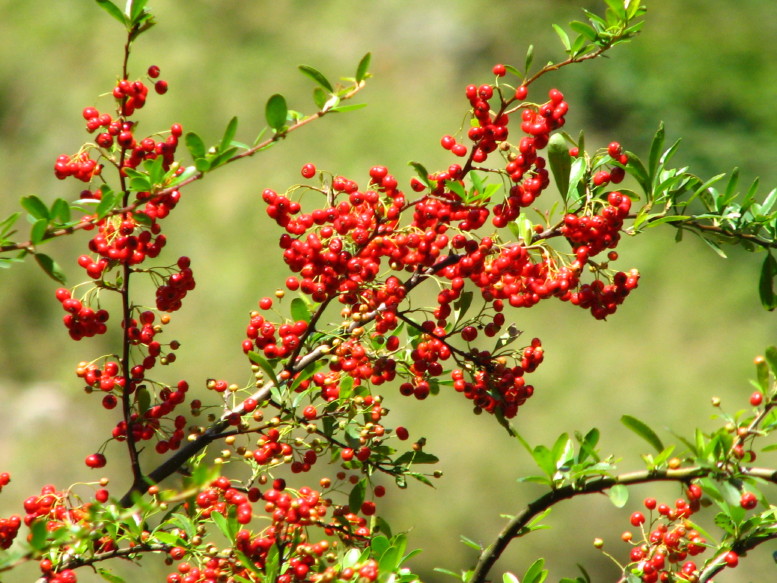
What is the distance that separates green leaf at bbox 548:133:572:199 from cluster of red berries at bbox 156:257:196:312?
54 centimetres

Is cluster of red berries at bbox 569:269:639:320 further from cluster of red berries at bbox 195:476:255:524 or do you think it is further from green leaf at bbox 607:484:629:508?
cluster of red berries at bbox 195:476:255:524

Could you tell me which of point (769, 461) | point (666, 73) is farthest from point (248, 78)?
point (769, 461)

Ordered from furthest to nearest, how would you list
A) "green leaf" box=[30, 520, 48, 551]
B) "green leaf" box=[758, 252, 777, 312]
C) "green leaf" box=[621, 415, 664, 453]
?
"green leaf" box=[758, 252, 777, 312], "green leaf" box=[621, 415, 664, 453], "green leaf" box=[30, 520, 48, 551]

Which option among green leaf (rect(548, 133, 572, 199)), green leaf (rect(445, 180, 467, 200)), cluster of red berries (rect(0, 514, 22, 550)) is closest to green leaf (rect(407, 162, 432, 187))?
green leaf (rect(445, 180, 467, 200))

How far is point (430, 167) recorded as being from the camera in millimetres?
5051

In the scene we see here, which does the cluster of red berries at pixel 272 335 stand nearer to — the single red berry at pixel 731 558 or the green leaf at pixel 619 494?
the green leaf at pixel 619 494

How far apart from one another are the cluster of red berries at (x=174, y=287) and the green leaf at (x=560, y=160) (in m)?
0.54

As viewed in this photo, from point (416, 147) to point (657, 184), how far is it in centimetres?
414

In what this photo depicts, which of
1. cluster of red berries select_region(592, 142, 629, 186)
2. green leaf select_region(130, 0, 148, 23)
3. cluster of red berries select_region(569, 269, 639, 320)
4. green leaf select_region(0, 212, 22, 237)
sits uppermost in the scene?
green leaf select_region(130, 0, 148, 23)

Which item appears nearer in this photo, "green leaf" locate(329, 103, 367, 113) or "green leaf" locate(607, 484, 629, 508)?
"green leaf" locate(607, 484, 629, 508)

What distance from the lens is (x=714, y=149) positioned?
213 inches

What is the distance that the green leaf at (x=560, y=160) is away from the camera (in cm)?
125

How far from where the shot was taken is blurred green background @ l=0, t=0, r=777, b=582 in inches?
173

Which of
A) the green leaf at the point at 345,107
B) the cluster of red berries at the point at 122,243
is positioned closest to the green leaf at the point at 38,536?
the cluster of red berries at the point at 122,243
